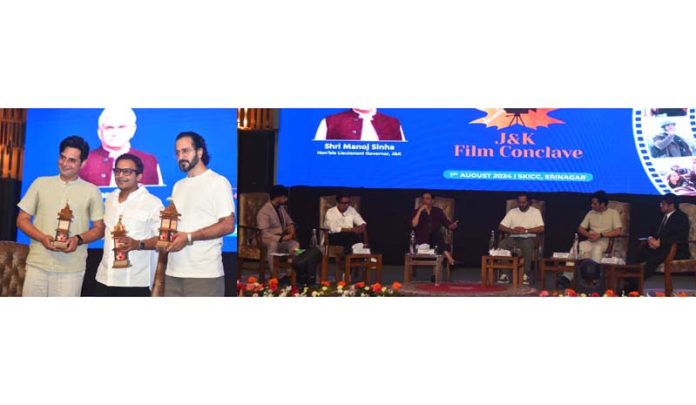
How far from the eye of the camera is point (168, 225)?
10.4 meters

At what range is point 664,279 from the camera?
432 inches

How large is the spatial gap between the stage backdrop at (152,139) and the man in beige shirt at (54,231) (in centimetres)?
10

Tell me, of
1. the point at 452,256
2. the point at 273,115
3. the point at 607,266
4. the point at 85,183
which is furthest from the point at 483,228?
the point at 85,183

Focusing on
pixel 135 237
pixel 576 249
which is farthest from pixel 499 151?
pixel 135 237

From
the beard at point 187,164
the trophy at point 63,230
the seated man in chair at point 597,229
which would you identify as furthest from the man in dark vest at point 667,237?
the trophy at point 63,230

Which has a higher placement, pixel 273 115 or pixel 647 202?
pixel 273 115

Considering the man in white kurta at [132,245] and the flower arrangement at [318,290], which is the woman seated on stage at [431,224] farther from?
the man in white kurta at [132,245]

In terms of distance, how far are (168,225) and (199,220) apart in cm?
26

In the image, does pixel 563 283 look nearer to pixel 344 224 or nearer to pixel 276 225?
pixel 344 224

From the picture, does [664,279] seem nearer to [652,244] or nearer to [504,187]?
[652,244]

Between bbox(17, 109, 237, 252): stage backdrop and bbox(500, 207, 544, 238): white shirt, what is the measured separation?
97.8 inches

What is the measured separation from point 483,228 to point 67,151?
3745 mm

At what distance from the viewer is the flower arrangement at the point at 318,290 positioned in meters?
10.9

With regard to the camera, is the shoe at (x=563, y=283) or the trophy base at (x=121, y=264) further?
the shoe at (x=563, y=283)
